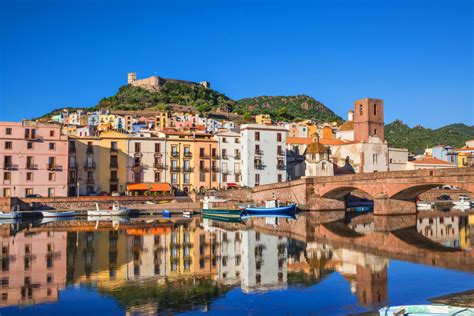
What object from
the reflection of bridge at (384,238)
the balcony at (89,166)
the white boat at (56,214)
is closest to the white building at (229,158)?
the balcony at (89,166)

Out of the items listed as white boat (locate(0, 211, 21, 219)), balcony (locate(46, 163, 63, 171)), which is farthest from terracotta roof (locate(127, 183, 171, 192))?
white boat (locate(0, 211, 21, 219))

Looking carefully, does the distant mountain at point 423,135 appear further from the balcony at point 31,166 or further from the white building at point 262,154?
the balcony at point 31,166

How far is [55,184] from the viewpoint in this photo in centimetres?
6800

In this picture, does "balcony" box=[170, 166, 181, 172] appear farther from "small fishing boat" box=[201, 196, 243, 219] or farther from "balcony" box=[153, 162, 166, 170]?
"small fishing boat" box=[201, 196, 243, 219]

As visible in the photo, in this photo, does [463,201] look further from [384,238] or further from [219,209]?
[384,238]

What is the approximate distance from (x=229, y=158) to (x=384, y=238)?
40767 mm

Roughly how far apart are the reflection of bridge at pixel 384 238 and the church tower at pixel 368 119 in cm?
3650

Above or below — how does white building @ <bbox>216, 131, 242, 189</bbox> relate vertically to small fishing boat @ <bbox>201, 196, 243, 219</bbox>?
above

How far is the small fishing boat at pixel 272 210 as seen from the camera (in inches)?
2504

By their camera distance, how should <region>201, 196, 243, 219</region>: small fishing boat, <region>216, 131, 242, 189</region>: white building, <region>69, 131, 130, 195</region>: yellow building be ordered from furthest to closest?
<region>216, 131, 242, 189</region>: white building < <region>69, 131, 130, 195</region>: yellow building < <region>201, 196, 243, 219</region>: small fishing boat

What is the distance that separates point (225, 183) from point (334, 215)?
20.8 m

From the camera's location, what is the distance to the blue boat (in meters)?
63.6

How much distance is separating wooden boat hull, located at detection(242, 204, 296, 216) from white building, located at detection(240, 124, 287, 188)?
520 inches

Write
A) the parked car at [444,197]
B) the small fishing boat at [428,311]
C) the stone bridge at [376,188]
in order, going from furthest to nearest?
1. the parked car at [444,197]
2. the stone bridge at [376,188]
3. the small fishing boat at [428,311]
